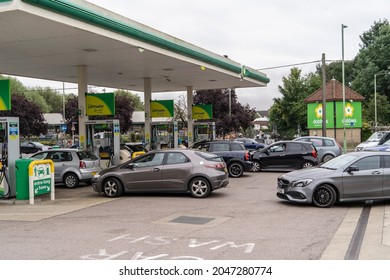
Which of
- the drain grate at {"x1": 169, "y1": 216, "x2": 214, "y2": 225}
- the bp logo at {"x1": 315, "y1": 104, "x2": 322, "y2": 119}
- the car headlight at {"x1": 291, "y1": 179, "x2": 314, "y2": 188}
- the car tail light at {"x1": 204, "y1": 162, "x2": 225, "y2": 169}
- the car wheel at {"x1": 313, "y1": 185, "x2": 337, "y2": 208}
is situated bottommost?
the drain grate at {"x1": 169, "y1": 216, "x2": 214, "y2": 225}

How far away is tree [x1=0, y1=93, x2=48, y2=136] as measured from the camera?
167ft

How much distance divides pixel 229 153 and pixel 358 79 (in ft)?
163

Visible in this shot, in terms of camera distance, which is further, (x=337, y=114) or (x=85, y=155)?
(x=337, y=114)

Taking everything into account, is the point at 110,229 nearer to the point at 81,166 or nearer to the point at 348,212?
the point at 348,212

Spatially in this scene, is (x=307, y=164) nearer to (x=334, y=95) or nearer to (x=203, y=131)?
(x=203, y=131)

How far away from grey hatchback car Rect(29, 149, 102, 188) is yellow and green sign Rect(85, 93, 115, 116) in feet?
11.2

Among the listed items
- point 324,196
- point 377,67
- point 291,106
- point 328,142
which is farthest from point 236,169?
point 377,67

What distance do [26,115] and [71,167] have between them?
126 feet

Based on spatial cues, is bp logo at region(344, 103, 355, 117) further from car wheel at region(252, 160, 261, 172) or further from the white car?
car wheel at region(252, 160, 261, 172)

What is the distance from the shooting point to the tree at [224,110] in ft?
157

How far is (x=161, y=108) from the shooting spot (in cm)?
2461

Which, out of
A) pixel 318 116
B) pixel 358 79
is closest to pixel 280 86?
pixel 318 116

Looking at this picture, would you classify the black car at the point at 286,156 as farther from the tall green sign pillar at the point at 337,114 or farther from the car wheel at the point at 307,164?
the tall green sign pillar at the point at 337,114

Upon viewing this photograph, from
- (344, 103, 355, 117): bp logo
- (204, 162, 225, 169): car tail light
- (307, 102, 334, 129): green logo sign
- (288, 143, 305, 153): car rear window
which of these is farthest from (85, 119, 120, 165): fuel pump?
(344, 103, 355, 117): bp logo
